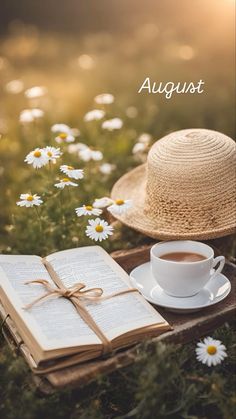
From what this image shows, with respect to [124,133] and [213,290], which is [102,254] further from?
[124,133]

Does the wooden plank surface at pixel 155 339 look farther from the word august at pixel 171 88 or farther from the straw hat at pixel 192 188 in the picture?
the word august at pixel 171 88

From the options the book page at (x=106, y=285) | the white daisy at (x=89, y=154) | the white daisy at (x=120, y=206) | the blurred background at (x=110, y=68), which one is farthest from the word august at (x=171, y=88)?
the book page at (x=106, y=285)

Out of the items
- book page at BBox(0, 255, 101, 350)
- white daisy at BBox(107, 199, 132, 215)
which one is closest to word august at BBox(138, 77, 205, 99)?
white daisy at BBox(107, 199, 132, 215)

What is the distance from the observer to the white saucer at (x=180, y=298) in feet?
5.89

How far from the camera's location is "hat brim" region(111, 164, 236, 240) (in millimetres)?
2037

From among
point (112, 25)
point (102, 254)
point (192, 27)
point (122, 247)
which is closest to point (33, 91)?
point (122, 247)

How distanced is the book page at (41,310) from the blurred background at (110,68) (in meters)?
0.87

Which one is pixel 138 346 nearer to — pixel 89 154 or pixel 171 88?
pixel 89 154

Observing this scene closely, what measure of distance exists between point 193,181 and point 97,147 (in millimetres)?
1077

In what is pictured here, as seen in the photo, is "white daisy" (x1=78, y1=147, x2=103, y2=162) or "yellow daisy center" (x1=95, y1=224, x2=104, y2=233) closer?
"yellow daisy center" (x1=95, y1=224, x2=104, y2=233)

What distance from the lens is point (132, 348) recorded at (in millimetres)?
1629

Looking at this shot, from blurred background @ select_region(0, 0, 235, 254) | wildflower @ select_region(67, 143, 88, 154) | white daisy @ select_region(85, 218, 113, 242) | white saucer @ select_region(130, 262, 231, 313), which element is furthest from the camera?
blurred background @ select_region(0, 0, 235, 254)

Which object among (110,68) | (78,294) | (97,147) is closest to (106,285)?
(78,294)

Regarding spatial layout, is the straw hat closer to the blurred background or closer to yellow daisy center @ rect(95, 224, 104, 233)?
yellow daisy center @ rect(95, 224, 104, 233)
